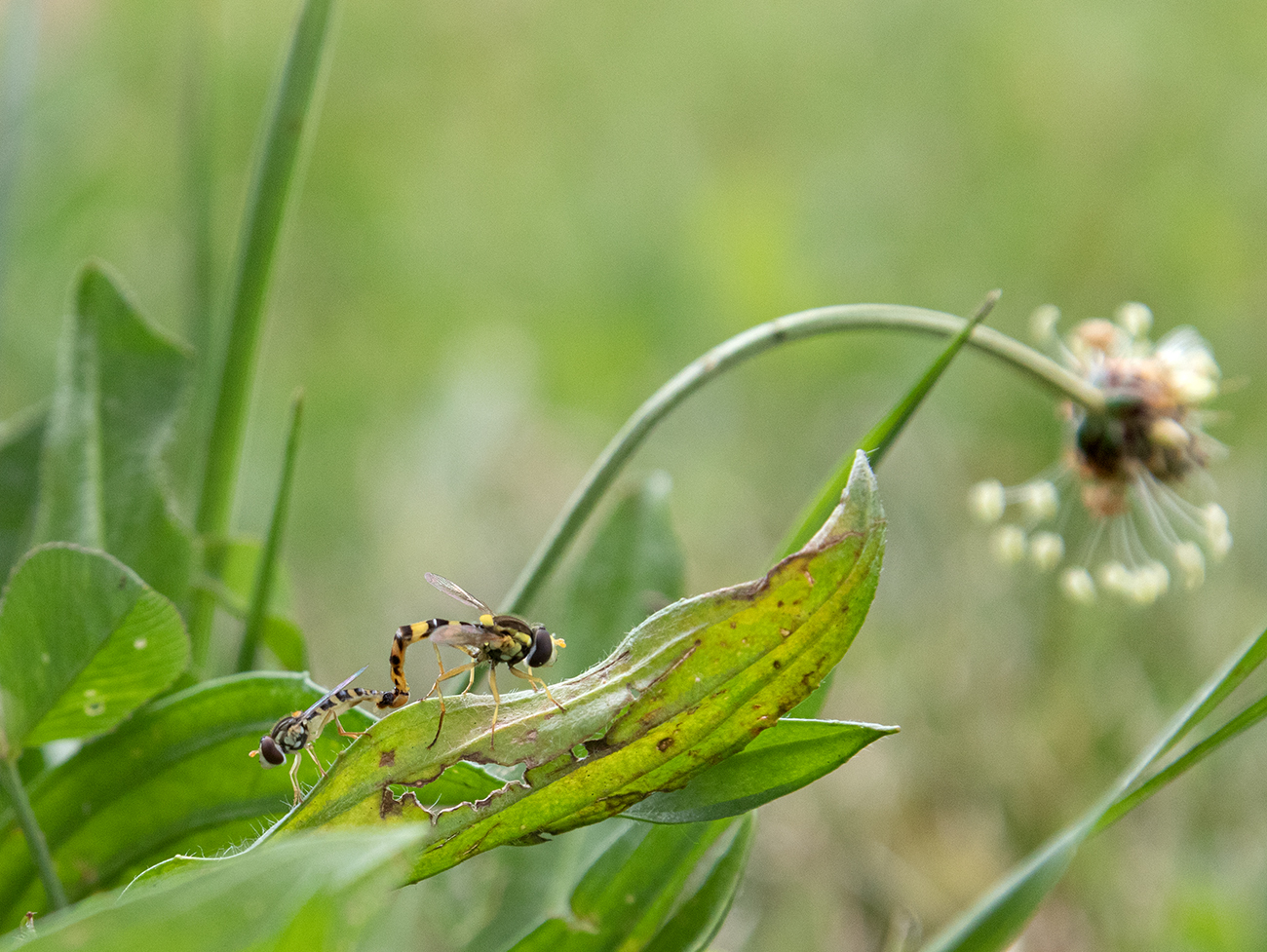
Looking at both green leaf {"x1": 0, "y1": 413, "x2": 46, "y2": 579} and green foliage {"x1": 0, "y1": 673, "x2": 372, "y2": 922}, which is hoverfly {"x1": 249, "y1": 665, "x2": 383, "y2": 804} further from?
green leaf {"x1": 0, "y1": 413, "x2": 46, "y2": 579}

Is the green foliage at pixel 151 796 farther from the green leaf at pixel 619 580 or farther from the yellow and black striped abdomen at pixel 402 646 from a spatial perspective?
the green leaf at pixel 619 580

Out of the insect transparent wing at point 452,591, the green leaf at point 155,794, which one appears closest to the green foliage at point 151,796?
the green leaf at point 155,794

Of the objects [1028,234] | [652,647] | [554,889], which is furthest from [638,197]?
[652,647]

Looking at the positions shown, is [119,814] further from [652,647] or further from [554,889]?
[652,647]

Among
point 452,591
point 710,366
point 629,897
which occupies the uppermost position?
point 710,366

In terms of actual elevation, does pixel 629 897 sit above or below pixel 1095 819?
below

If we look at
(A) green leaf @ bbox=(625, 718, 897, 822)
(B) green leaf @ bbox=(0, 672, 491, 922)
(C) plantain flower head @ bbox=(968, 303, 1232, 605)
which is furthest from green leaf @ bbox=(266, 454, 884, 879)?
(C) plantain flower head @ bbox=(968, 303, 1232, 605)

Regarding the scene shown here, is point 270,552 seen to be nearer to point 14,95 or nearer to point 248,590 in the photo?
point 248,590

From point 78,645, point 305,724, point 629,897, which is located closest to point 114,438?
point 78,645
